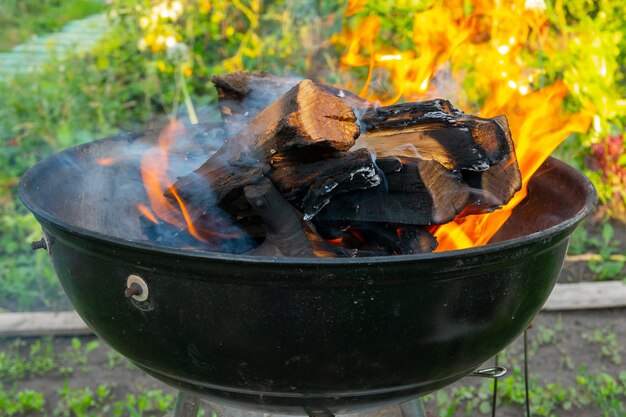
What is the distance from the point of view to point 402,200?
1.38 m

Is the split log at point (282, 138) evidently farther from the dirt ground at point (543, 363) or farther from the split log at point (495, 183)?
the dirt ground at point (543, 363)

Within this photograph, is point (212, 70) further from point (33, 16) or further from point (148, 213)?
point (33, 16)

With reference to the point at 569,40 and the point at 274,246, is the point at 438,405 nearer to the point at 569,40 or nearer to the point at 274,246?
the point at 274,246

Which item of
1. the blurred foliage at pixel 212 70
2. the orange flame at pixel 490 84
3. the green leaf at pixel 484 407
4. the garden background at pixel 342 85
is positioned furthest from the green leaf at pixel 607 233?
the orange flame at pixel 490 84

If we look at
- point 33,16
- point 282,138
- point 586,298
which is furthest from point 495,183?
point 33,16

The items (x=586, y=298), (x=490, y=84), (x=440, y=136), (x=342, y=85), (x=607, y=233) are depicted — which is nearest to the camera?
(x=440, y=136)

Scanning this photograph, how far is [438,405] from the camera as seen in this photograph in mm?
2641

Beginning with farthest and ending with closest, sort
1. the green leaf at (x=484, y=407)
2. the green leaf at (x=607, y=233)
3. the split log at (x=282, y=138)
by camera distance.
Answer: the green leaf at (x=607, y=233)
the green leaf at (x=484, y=407)
the split log at (x=282, y=138)

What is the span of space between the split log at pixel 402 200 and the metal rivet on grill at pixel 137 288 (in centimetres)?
37

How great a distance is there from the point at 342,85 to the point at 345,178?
80.0 inches

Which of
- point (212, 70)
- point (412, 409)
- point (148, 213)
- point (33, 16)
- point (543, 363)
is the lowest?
point (33, 16)

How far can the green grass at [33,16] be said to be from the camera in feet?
22.1

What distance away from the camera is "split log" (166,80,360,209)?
132 centimetres

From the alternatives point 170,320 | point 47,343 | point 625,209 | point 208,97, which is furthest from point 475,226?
point 208,97
